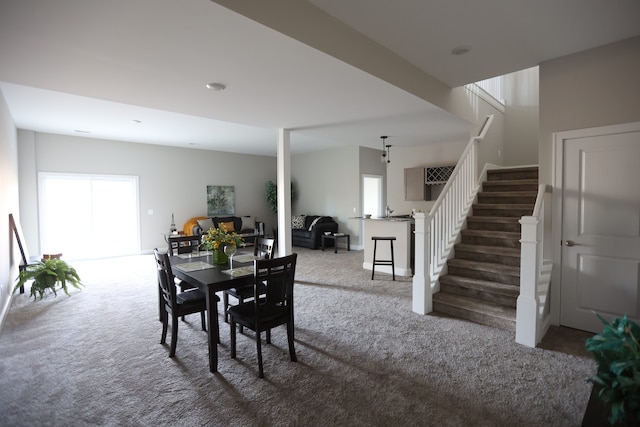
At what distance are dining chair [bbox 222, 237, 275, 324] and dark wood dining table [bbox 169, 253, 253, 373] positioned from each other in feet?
0.93

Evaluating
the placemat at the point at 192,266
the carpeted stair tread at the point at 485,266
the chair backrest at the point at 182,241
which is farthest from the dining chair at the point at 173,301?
the carpeted stair tread at the point at 485,266

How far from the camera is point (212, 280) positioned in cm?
270

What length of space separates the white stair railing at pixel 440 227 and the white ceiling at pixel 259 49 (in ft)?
3.44

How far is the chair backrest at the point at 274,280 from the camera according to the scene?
2.53 metres

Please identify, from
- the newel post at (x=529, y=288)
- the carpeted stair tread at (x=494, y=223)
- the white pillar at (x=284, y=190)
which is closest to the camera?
the newel post at (x=529, y=288)

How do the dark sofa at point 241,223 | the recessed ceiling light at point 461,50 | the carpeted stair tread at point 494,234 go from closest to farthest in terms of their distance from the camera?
the recessed ceiling light at point 461,50, the carpeted stair tread at point 494,234, the dark sofa at point 241,223

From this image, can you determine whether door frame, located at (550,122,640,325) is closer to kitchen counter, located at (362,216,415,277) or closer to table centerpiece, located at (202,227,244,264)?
kitchen counter, located at (362,216,415,277)

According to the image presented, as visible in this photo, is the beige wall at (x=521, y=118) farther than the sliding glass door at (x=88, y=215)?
No

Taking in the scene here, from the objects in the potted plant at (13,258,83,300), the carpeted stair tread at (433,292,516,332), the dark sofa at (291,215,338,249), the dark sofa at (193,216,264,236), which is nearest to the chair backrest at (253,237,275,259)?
the carpeted stair tread at (433,292,516,332)

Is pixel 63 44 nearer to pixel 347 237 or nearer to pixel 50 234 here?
pixel 50 234

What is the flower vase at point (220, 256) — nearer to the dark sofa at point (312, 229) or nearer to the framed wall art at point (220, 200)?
the dark sofa at point (312, 229)

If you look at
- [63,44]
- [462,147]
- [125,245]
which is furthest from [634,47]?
[125,245]

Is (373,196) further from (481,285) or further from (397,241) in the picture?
(481,285)

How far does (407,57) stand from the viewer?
3.44 m
